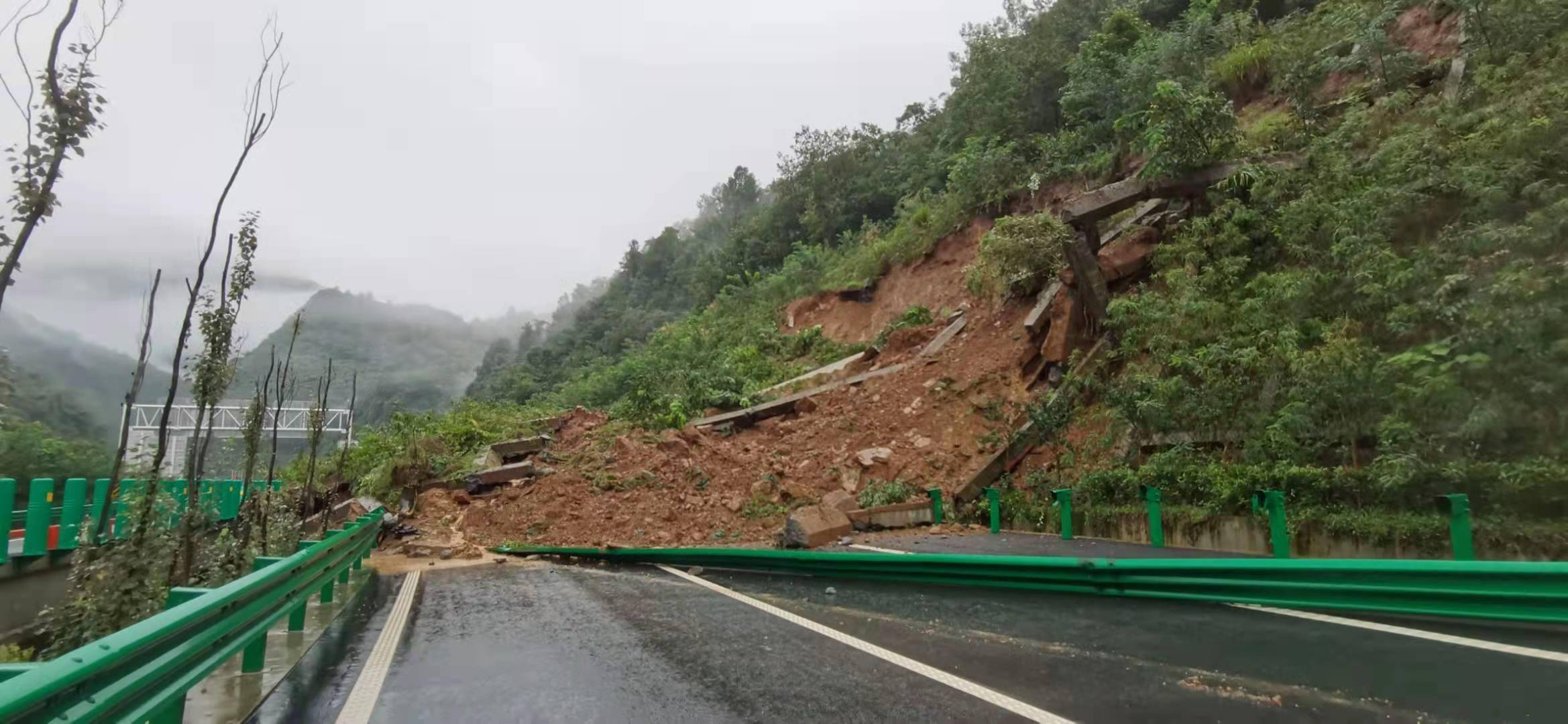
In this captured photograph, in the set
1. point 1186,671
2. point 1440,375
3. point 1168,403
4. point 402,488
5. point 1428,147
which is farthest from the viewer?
point 402,488

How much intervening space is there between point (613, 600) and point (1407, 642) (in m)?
6.61

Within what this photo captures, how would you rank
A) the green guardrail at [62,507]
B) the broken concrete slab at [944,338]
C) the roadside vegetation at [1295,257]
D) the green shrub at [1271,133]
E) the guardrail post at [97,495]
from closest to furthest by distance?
the roadside vegetation at [1295,257] < the green guardrail at [62,507] < the guardrail post at [97,495] < the green shrub at [1271,133] < the broken concrete slab at [944,338]

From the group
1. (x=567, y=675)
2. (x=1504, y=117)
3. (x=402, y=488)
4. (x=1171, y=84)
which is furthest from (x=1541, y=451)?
(x=402, y=488)

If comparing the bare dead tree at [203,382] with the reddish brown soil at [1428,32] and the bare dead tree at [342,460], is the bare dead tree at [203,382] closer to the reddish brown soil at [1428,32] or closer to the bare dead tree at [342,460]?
the bare dead tree at [342,460]

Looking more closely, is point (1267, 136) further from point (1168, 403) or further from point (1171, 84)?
point (1168, 403)

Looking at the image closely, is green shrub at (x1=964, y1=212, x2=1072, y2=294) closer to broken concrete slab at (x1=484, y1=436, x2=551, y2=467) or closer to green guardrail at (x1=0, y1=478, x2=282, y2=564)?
broken concrete slab at (x1=484, y1=436, x2=551, y2=467)

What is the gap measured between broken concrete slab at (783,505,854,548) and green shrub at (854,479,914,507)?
7.32 ft

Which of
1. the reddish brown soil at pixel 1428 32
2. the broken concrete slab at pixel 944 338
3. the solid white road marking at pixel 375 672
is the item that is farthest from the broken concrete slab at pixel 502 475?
the reddish brown soil at pixel 1428 32

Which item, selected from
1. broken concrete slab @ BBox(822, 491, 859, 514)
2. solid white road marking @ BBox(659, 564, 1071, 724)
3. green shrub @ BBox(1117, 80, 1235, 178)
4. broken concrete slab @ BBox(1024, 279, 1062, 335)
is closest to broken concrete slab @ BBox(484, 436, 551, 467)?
broken concrete slab @ BBox(822, 491, 859, 514)

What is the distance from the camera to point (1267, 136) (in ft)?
53.6

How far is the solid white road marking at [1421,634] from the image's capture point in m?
4.30

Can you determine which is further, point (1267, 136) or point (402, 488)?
point (402, 488)

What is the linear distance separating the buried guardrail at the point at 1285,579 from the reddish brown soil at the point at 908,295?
638 inches

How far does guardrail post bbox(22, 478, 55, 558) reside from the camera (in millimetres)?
9938
